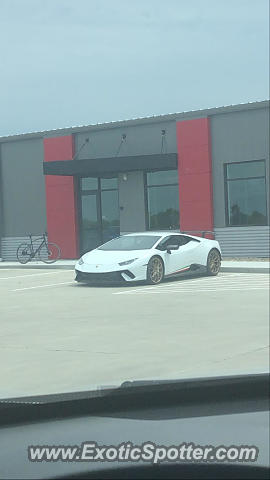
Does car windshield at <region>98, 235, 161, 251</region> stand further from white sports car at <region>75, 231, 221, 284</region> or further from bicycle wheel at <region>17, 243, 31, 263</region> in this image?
bicycle wheel at <region>17, 243, 31, 263</region>

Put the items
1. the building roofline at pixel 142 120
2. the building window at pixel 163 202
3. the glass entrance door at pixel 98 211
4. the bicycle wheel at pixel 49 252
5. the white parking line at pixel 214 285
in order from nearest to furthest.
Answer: the building roofline at pixel 142 120 → the white parking line at pixel 214 285 → the building window at pixel 163 202 → the glass entrance door at pixel 98 211 → the bicycle wheel at pixel 49 252

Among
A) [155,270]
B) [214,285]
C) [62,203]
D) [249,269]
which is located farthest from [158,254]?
[62,203]

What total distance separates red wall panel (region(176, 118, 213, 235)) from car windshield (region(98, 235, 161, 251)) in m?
0.10

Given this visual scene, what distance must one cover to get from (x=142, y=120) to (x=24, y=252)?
2.11ft

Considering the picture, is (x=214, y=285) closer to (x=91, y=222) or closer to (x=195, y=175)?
(x=195, y=175)

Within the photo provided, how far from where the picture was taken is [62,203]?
246cm

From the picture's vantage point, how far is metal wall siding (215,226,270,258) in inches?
81.1

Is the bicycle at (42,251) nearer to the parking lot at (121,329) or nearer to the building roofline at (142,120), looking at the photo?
the parking lot at (121,329)

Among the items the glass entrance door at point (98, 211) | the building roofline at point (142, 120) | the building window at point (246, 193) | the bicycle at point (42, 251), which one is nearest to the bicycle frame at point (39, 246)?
the bicycle at point (42, 251)

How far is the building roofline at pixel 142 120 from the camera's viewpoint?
1.97 m

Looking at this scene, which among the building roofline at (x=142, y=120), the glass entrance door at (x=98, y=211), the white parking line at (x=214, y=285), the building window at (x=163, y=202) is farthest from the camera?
the glass entrance door at (x=98, y=211)

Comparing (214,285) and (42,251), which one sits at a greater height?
(42,251)

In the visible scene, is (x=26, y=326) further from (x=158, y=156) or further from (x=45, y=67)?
(x=45, y=67)

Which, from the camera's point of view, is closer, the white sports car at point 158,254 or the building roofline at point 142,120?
the building roofline at point 142,120
